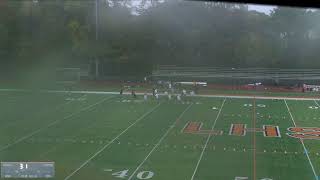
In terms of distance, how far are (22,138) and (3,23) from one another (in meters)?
1.53

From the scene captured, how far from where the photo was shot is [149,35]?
9664 mm

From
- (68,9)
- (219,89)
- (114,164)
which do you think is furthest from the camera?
(219,89)

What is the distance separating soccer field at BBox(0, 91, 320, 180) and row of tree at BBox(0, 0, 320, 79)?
0.84m

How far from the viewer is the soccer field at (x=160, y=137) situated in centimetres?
579

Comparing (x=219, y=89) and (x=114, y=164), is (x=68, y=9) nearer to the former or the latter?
(x=114, y=164)

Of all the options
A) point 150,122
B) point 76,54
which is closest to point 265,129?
point 150,122

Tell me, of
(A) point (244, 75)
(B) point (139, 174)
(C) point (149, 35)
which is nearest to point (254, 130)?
(C) point (149, 35)

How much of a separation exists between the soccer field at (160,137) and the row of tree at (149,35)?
2.75ft

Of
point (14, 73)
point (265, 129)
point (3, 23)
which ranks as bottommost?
point (265, 129)

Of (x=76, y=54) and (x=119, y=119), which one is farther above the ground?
(x=76, y=54)

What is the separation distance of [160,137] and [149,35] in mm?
2567

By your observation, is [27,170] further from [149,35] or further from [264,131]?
[149,35]

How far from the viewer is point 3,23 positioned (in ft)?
24.4

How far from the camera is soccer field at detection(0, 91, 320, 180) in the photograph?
228 inches
